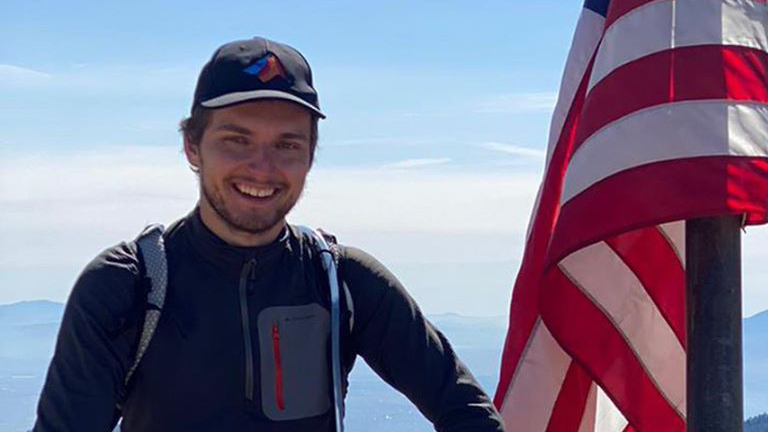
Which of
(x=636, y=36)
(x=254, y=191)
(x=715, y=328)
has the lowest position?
(x=715, y=328)

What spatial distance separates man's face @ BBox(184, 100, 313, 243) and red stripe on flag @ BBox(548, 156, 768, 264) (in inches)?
60.2

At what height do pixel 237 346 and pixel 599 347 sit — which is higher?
pixel 237 346

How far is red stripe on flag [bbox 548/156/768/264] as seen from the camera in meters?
4.36

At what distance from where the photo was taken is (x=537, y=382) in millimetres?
5320

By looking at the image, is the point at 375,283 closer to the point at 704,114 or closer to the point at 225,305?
the point at 225,305

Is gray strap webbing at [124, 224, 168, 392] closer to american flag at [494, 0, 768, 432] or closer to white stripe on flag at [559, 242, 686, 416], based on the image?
american flag at [494, 0, 768, 432]

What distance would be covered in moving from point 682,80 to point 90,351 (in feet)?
7.73

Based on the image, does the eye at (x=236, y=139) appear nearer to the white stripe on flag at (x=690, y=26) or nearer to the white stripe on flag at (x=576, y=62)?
the white stripe on flag at (x=690, y=26)

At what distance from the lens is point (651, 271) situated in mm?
5211

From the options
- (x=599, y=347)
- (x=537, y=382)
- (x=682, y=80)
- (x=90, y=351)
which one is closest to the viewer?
(x=90, y=351)

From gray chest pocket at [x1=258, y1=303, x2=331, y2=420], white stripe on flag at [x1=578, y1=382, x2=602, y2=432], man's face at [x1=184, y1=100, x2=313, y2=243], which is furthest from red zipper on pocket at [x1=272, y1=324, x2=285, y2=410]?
white stripe on flag at [x1=578, y1=382, x2=602, y2=432]

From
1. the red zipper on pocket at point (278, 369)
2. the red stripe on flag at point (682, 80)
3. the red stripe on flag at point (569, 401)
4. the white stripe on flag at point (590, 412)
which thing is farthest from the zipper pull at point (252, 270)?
the white stripe on flag at point (590, 412)

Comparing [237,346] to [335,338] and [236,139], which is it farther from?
[236,139]

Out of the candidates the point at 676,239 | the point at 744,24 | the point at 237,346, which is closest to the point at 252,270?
the point at 237,346
